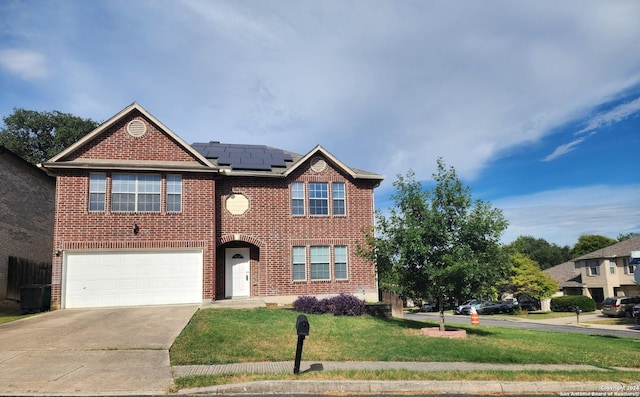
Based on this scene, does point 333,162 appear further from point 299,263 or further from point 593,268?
point 593,268

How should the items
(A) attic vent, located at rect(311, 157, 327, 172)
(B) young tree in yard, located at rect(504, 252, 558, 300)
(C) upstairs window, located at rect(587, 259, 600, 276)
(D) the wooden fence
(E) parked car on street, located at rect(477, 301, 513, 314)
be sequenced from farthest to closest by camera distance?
(C) upstairs window, located at rect(587, 259, 600, 276) < (E) parked car on street, located at rect(477, 301, 513, 314) < (B) young tree in yard, located at rect(504, 252, 558, 300) < (A) attic vent, located at rect(311, 157, 327, 172) < (D) the wooden fence

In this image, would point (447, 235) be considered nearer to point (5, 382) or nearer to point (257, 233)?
point (257, 233)

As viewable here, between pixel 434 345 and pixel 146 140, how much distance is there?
44.2 feet

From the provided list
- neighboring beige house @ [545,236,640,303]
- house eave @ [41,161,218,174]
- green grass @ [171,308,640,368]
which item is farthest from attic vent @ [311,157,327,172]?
neighboring beige house @ [545,236,640,303]

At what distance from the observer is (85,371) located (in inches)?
316

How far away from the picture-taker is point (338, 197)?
20.0 m

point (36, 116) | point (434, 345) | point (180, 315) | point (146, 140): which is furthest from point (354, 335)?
point (36, 116)

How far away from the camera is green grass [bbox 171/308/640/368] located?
9445 millimetres

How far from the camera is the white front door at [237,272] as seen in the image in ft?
61.7

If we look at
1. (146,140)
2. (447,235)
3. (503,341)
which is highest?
(146,140)

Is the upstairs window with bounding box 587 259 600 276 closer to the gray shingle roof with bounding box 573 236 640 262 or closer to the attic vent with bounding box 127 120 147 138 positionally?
the gray shingle roof with bounding box 573 236 640 262

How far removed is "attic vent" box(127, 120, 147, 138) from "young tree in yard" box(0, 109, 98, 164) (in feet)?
91.9

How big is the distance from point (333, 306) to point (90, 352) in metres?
9.27

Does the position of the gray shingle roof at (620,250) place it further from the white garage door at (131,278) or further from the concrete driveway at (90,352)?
the concrete driveway at (90,352)
